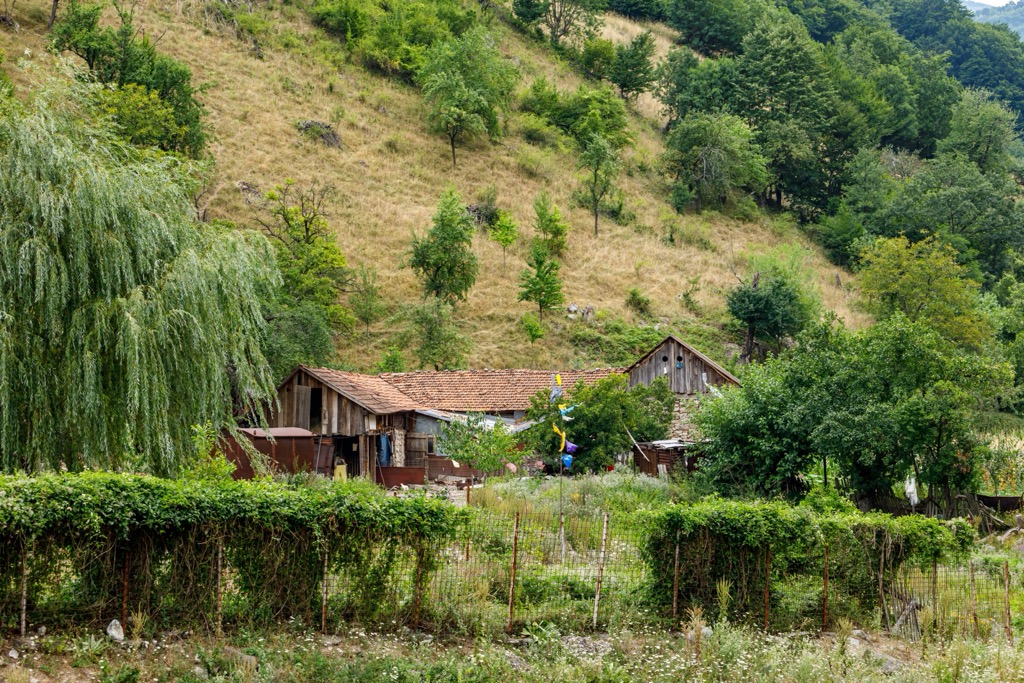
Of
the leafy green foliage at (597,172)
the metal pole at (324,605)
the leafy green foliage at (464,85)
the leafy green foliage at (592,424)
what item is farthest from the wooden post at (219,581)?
the leafy green foliage at (464,85)

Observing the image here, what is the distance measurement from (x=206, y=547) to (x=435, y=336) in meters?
34.1

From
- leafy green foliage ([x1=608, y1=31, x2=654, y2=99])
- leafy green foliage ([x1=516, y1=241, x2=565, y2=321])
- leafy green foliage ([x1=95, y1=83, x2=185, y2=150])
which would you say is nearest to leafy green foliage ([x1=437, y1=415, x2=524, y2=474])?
leafy green foliage ([x1=516, y1=241, x2=565, y2=321])

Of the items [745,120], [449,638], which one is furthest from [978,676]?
[745,120]

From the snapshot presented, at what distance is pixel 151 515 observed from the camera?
1120cm

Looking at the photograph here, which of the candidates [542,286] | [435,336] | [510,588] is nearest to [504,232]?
[542,286]

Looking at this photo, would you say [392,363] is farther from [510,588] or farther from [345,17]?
[345,17]

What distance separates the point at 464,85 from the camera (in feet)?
223

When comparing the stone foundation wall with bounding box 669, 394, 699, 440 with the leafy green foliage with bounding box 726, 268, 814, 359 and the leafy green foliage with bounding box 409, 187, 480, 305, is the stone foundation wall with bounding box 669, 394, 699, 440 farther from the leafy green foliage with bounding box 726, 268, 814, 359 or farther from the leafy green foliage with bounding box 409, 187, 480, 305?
the leafy green foliage with bounding box 409, 187, 480, 305

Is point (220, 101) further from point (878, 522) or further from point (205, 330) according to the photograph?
point (878, 522)

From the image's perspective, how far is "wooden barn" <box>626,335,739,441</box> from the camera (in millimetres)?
37438

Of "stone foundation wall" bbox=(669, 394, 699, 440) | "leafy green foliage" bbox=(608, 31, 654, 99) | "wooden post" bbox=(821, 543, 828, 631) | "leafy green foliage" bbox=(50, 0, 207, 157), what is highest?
"leafy green foliage" bbox=(608, 31, 654, 99)

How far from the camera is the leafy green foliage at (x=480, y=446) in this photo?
85.1ft

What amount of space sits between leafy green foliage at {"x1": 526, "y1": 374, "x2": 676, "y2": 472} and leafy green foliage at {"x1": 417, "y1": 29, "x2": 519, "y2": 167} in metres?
39.3

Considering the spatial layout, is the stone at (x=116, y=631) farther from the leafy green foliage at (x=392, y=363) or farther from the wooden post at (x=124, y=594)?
the leafy green foliage at (x=392, y=363)
